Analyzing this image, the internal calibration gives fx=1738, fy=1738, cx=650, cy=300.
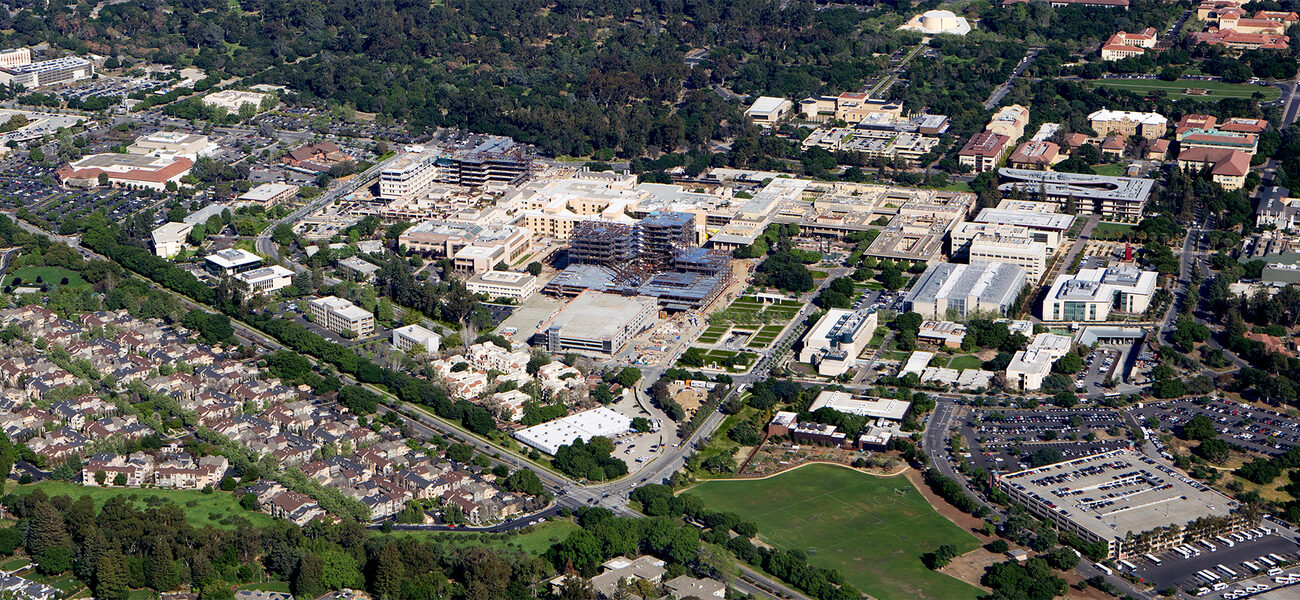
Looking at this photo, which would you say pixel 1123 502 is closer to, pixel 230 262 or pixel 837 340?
pixel 837 340

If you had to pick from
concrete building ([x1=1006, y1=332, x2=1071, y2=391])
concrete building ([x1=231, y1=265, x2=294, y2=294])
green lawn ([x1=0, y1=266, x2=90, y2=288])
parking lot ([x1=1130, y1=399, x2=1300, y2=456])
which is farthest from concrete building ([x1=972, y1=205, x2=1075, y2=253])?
green lawn ([x1=0, y1=266, x2=90, y2=288])

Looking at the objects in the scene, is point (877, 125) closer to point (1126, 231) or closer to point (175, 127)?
point (1126, 231)

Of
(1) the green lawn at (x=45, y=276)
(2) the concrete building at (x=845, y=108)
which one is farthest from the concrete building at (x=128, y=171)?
(2) the concrete building at (x=845, y=108)

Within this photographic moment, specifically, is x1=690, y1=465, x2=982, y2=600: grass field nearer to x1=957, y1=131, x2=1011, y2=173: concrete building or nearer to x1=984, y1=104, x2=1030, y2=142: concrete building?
x1=957, y1=131, x2=1011, y2=173: concrete building

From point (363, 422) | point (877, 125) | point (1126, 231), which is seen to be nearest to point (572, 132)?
point (877, 125)

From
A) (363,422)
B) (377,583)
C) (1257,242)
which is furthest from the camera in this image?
(1257,242)

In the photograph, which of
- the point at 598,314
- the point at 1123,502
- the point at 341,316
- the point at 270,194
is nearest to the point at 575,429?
the point at 598,314
